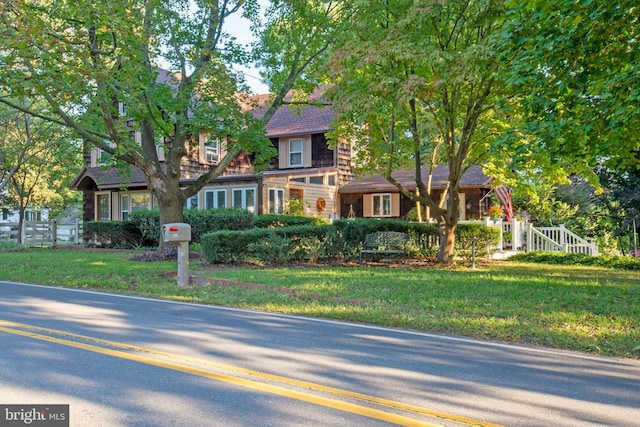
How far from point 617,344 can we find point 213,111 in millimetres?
12584

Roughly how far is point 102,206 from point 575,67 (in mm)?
28963

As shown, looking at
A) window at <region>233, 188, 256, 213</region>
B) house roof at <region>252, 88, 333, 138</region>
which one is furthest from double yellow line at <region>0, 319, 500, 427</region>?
house roof at <region>252, 88, 333, 138</region>

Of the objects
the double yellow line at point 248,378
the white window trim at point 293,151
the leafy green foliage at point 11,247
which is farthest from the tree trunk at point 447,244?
the leafy green foliage at point 11,247

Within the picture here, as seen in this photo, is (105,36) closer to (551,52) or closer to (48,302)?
(48,302)

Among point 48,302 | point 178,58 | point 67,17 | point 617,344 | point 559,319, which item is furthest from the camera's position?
point 178,58

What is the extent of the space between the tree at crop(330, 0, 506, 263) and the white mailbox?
5117 mm

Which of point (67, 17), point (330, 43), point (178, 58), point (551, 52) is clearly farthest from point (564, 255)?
point (67, 17)

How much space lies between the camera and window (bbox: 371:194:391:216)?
100 feet

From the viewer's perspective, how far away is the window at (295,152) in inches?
1239

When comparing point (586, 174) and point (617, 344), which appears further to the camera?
point (586, 174)

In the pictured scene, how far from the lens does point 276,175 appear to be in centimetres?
2555

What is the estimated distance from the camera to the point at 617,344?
23.2 feet

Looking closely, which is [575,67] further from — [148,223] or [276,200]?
[148,223]

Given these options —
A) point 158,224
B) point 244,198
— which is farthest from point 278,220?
point 158,224
